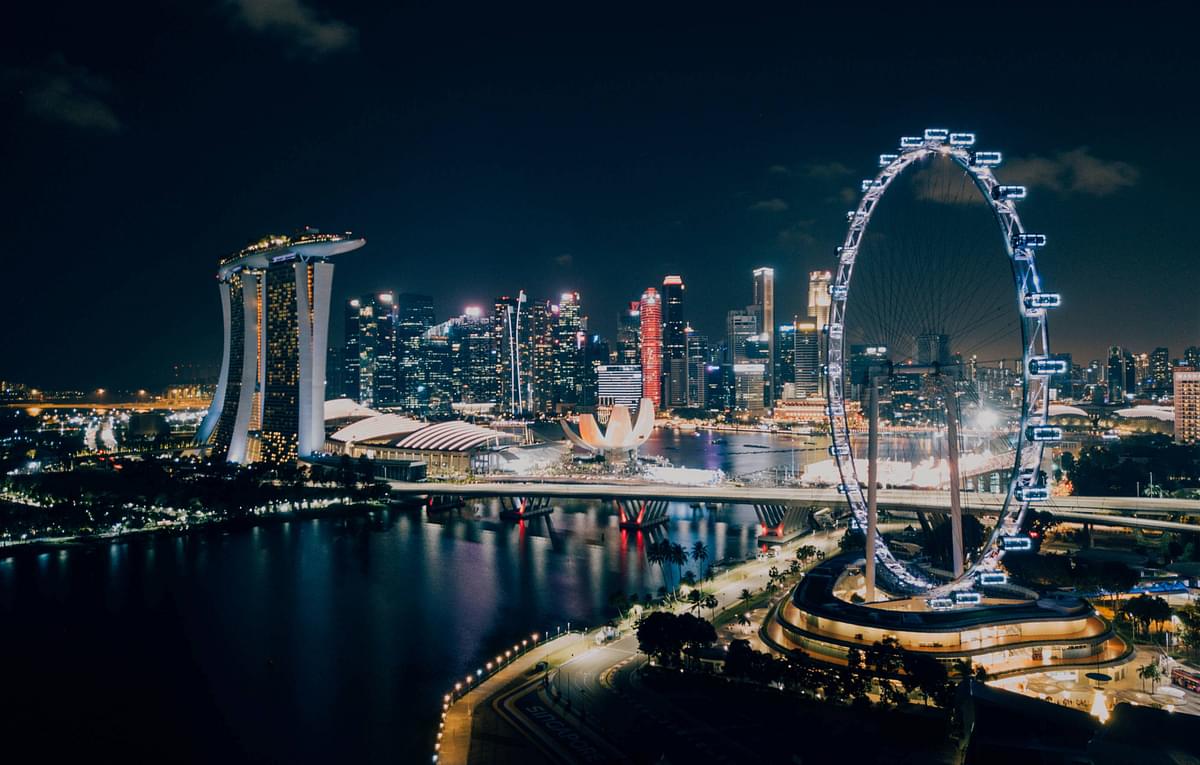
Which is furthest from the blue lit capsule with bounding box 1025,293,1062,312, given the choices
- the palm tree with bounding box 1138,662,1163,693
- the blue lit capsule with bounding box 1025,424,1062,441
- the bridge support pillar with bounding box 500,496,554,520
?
the bridge support pillar with bounding box 500,496,554,520

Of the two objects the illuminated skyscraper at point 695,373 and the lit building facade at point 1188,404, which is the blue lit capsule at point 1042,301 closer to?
the lit building facade at point 1188,404

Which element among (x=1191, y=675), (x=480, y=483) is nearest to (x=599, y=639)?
(x=1191, y=675)

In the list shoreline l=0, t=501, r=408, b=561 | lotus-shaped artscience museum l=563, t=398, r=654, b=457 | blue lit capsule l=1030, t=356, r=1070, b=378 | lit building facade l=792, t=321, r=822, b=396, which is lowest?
shoreline l=0, t=501, r=408, b=561

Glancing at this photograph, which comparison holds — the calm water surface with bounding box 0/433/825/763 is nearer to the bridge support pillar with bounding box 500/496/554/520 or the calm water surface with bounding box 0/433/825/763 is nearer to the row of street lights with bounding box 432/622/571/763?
the row of street lights with bounding box 432/622/571/763

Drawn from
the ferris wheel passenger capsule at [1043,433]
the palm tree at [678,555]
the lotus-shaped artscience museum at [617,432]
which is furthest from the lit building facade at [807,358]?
the ferris wheel passenger capsule at [1043,433]

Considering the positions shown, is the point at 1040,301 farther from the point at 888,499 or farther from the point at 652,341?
the point at 652,341
